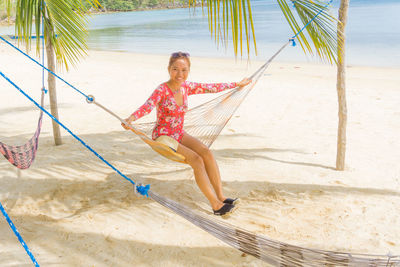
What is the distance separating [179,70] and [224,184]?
2.83 ft

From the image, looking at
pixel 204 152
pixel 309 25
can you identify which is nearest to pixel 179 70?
pixel 204 152

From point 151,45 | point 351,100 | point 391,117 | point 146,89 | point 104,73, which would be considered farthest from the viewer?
point 151,45

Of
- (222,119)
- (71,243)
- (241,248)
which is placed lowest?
(71,243)

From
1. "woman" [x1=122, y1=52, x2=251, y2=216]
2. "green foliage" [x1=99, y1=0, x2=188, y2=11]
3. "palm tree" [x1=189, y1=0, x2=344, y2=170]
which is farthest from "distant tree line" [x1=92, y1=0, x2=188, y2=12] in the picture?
"woman" [x1=122, y1=52, x2=251, y2=216]

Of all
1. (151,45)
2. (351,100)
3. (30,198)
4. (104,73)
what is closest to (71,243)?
(30,198)

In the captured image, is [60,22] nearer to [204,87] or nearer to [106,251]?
[204,87]

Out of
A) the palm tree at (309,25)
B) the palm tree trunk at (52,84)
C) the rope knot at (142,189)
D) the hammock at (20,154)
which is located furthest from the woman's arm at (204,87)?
the palm tree trunk at (52,84)

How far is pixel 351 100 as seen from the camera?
4.87 m

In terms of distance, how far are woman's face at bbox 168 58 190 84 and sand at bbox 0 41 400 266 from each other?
754 millimetres

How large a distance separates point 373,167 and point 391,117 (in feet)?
4.90

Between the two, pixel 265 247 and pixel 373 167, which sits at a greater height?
pixel 265 247

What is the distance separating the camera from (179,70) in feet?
7.12

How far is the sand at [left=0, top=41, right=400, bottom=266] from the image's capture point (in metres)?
1.85

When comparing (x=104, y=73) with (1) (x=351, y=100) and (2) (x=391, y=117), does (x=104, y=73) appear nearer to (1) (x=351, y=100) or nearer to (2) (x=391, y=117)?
(1) (x=351, y=100)
